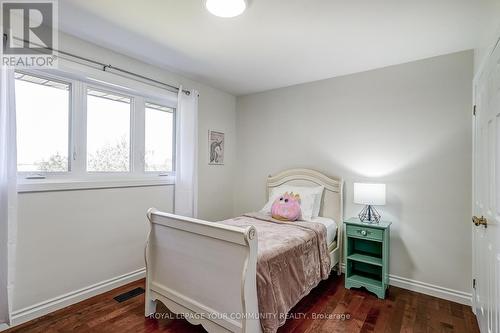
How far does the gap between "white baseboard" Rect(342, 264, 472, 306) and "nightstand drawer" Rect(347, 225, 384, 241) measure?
644mm

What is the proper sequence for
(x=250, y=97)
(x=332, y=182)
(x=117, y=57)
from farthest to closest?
(x=250, y=97) < (x=332, y=182) < (x=117, y=57)

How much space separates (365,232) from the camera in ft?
8.60

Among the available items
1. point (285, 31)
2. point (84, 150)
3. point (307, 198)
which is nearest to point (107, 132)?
point (84, 150)

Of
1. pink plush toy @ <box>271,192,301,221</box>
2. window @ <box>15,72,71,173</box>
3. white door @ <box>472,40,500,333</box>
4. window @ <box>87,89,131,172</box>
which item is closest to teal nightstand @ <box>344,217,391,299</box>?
pink plush toy @ <box>271,192,301,221</box>

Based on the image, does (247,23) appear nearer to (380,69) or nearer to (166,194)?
(380,69)

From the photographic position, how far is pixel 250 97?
4047 millimetres

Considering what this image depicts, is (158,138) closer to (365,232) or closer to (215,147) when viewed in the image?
(215,147)

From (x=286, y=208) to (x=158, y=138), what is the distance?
182 cm

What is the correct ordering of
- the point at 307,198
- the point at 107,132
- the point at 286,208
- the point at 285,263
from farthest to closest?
the point at 307,198
the point at 286,208
the point at 107,132
the point at 285,263

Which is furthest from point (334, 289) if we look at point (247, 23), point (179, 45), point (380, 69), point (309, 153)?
point (179, 45)

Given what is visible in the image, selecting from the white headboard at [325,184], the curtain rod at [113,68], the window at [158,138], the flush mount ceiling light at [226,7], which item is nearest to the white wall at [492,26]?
the flush mount ceiling light at [226,7]

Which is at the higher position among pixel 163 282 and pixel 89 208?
pixel 89 208

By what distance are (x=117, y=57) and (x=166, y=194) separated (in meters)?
1.62

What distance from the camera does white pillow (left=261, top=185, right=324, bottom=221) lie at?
3045mm
